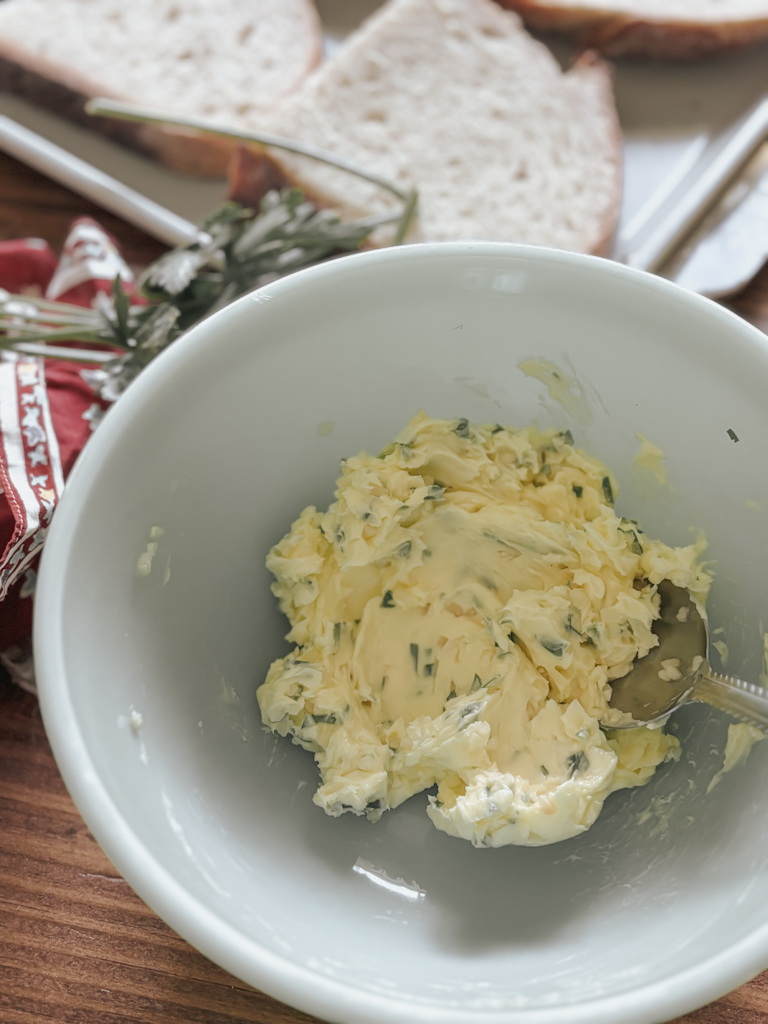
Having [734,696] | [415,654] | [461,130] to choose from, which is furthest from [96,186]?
[734,696]

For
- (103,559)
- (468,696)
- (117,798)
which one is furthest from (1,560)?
(468,696)

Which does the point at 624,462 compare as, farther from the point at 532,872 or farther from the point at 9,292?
the point at 9,292

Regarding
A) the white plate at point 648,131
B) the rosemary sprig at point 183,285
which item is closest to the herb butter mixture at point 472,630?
the rosemary sprig at point 183,285

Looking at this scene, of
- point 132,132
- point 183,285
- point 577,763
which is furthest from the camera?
point 132,132

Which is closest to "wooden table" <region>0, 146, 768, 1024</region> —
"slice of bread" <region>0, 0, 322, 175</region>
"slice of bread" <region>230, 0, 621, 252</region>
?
"slice of bread" <region>230, 0, 621, 252</region>

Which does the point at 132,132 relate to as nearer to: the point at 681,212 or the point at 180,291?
the point at 180,291

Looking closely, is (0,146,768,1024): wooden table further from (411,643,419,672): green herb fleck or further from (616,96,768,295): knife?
(616,96,768,295): knife
